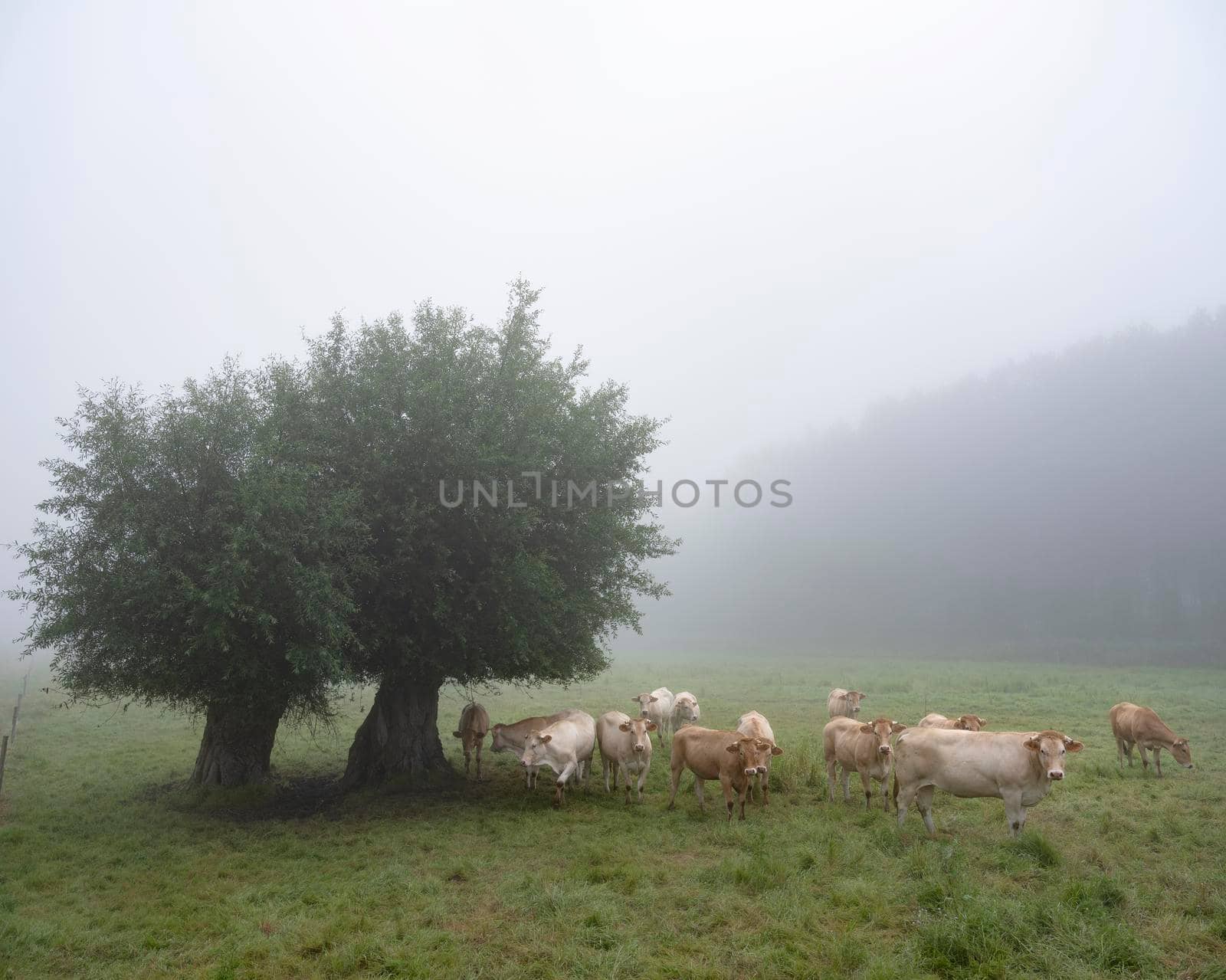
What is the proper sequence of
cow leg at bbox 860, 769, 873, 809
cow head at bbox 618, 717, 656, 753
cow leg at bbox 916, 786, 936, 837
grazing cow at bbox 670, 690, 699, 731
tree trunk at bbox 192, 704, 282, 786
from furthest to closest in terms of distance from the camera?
grazing cow at bbox 670, 690, 699, 731 → tree trunk at bbox 192, 704, 282, 786 → cow head at bbox 618, 717, 656, 753 → cow leg at bbox 860, 769, 873, 809 → cow leg at bbox 916, 786, 936, 837

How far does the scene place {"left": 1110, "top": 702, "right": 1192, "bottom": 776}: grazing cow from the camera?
1516 cm

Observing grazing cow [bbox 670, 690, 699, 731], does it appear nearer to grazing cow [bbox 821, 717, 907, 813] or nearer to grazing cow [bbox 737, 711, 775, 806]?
grazing cow [bbox 737, 711, 775, 806]

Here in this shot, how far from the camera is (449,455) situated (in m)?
14.3

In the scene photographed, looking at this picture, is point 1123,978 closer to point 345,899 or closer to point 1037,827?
point 1037,827

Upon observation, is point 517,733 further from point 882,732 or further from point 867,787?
point 882,732

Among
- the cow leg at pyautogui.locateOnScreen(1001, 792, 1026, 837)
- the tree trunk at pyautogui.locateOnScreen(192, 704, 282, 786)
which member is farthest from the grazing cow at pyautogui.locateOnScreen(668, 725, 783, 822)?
the tree trunk at pyautogui.locateOnScreen(192, 704, 282, 786)

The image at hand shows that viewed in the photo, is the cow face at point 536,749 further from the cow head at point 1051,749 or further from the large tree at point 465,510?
the cow head at point 1051,749

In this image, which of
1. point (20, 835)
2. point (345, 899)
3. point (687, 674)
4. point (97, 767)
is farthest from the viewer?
point (687, 674)

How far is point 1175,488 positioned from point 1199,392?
67.9 ft

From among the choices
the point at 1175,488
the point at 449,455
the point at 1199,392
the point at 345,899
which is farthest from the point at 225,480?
the point at 1199,392

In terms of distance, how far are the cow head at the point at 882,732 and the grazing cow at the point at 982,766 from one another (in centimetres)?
83

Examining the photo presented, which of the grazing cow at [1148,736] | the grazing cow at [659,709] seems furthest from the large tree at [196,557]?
the grazing cow at [1148,736]

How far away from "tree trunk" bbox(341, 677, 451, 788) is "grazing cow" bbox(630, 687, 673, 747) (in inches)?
255

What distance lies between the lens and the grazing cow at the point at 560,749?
14688 mm
